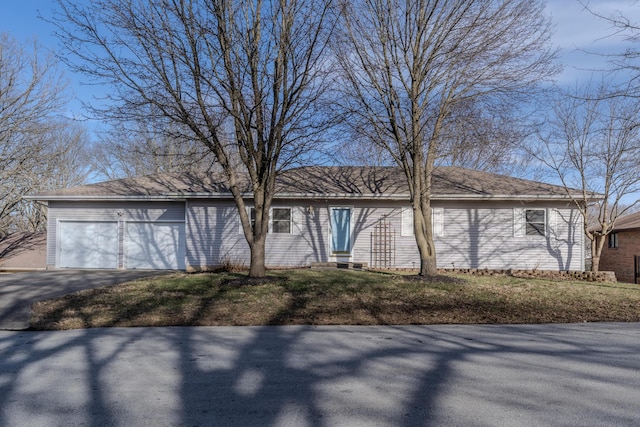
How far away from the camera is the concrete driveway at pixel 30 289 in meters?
8.84

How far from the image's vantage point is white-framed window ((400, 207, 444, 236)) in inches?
652

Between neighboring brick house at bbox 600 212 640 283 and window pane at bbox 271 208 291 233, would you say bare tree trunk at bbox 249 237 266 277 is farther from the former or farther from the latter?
neighboring brick house at bbox 600 212 640 283

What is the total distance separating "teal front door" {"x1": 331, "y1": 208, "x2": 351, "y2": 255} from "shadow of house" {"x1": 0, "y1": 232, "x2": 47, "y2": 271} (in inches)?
485

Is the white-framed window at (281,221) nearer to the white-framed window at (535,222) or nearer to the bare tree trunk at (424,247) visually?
the bare tree trunk at (424,247)

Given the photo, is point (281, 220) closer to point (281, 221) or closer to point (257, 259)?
point (281, 221)

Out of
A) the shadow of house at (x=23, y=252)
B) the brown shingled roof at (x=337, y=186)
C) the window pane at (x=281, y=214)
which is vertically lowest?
the shadow of house at (x=23, y=252)

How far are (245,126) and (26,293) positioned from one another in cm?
628

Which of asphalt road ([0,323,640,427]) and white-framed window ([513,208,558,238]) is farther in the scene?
white-framed window ([513,208,558,238])

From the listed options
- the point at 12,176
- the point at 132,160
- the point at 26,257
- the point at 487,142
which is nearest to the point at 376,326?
the point at 487,142

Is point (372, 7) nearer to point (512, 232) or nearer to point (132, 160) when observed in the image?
point (512, 232)

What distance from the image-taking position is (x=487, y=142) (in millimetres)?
12602

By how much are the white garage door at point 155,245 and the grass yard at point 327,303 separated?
19.8 ft

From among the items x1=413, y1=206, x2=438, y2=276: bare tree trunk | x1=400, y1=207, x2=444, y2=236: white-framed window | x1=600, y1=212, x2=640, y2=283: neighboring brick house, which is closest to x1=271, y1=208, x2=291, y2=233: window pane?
x1=400, y1=207, x2=444, y2=236: white-framed window

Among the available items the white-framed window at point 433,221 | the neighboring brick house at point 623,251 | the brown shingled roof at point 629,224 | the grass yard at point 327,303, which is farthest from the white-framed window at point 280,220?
the brown shingled roof at point 629,224
